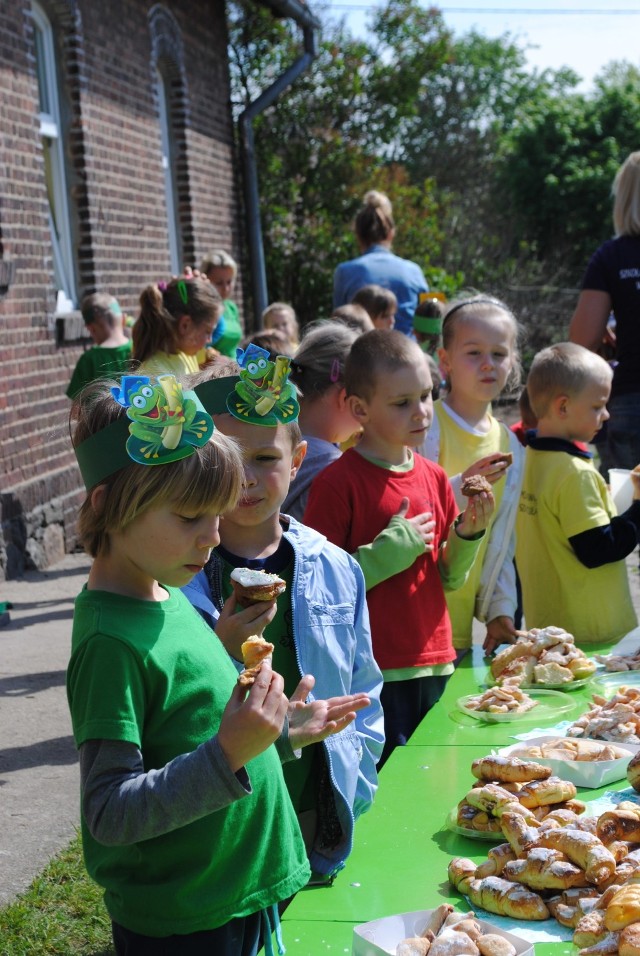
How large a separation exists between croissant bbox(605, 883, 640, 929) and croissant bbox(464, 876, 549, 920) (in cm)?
Result: 18

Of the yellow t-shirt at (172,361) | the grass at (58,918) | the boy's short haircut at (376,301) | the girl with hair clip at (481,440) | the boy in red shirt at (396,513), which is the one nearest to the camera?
the grass at (58,918)

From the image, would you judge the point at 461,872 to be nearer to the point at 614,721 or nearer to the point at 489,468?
the point at 614,721

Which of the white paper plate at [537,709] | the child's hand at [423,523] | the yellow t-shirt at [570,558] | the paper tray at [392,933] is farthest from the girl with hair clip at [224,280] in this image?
the paper tray at [392,933]

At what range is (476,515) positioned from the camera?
12.1 ft

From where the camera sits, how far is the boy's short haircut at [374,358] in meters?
3.84

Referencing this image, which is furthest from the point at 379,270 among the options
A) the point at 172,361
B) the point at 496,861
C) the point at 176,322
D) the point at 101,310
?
the point at 496,861

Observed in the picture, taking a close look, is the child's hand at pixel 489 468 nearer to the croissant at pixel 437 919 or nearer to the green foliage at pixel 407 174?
the croissant at pixel 437 919

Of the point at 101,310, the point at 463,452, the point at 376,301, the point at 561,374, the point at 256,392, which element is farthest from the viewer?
the point at 101,310

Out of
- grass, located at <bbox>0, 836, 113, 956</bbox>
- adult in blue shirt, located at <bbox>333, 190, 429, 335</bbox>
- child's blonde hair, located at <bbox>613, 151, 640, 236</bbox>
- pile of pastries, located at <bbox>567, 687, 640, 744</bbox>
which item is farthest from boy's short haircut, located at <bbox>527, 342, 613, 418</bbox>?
adult in blue shirt, located at <bbox>333, 190, 429, 335</bbox>

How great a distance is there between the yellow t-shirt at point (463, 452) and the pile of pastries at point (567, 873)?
6.29 ft

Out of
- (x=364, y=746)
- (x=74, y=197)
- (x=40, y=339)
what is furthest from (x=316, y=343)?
(x=74, y=197)

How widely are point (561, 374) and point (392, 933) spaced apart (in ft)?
9.01

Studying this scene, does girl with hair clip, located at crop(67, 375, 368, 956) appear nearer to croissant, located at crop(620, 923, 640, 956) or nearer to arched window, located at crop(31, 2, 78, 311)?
croissant, located at crop(620, 923, 640, 956)

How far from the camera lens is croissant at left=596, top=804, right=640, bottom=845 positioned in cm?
235
